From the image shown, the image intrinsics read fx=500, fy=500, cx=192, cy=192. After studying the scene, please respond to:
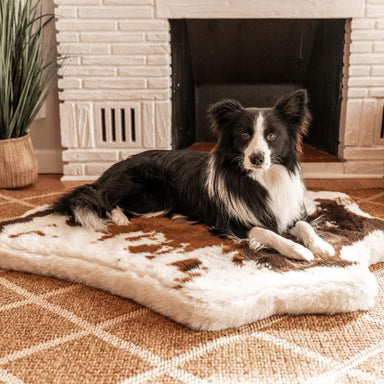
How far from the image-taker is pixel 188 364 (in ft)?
4.00

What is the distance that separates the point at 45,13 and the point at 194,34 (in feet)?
3.47

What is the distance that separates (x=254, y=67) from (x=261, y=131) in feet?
7.34

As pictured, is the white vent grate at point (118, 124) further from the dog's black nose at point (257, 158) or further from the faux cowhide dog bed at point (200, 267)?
the dog's black nose at point (257, 158)

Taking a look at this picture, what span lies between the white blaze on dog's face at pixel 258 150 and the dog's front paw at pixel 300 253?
335mm

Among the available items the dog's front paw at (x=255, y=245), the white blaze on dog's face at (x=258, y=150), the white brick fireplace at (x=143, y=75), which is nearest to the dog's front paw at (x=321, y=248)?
the dog's front paw at (x=255, y=245)

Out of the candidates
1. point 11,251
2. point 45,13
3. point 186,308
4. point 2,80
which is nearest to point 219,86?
point 45,13

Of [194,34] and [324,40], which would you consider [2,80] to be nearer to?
[194,34]

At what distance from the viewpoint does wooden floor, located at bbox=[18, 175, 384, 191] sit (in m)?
3.19

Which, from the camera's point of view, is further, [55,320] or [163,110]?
[163,110]

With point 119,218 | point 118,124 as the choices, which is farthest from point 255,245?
point 118,124

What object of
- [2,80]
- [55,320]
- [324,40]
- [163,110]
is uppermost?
[324,40]

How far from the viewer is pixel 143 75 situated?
333 centimetres

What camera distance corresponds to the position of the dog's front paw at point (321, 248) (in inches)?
67.9

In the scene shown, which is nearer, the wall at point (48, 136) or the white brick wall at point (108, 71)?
the white brick wall at point (108, 71)
